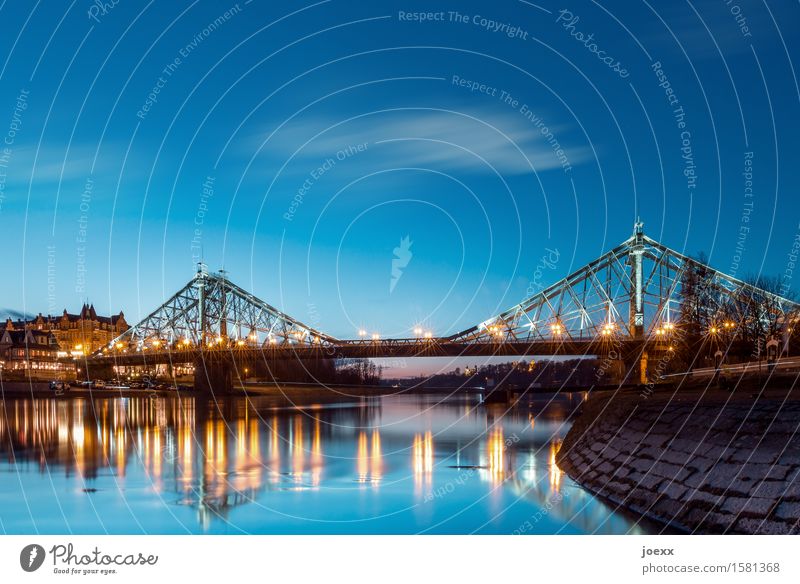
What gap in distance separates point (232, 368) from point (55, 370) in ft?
194

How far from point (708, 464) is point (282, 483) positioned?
13.5 meters

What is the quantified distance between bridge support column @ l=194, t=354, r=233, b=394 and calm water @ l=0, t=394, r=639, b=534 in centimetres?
5881

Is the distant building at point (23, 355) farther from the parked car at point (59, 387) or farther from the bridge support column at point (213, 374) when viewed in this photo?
the bridge support column at point (213, 374)

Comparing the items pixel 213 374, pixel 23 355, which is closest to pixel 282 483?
pixel 213 374

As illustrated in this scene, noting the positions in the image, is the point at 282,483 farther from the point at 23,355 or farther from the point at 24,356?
the point at 23,355

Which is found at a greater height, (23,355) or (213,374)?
(23,355)

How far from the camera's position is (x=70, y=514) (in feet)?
70.1

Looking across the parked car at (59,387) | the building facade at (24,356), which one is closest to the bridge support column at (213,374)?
the parked car at (59,387)

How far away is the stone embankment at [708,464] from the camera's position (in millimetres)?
15031

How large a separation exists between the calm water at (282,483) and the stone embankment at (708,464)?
3.19ft
